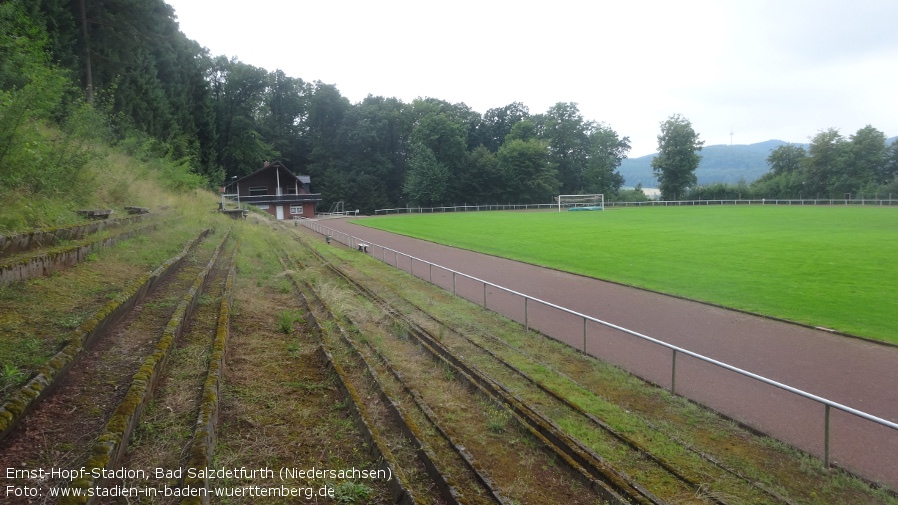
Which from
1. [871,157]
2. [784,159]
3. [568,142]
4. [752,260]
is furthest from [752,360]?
[784,159]

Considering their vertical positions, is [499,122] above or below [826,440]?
above

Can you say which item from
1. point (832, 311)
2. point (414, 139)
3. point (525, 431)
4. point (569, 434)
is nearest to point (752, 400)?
point (569, 434)

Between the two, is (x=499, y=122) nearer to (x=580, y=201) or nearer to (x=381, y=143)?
(x=381, y=143)

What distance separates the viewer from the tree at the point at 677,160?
83.1m

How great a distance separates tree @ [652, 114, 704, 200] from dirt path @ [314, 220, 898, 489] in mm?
74830

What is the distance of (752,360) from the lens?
948 centimetres

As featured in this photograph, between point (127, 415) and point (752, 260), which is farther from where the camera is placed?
point (752, 260)

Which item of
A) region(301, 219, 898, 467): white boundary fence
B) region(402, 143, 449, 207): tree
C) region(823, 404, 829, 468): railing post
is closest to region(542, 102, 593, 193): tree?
region(402, 143, 449, 207): tree

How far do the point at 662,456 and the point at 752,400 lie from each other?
2.52 metres

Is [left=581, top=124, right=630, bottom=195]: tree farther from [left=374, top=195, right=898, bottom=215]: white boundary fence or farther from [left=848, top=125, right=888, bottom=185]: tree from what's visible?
[left=848, top=125, right=888, bottom=185]: tree

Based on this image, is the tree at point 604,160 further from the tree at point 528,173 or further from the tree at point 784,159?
the tree at point 784,159

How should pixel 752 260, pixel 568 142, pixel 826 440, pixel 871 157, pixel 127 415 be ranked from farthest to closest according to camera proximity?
pixel 568 142 < pixel 871 157 < pixel 752 260 < pixel 826 440 < pixel 127 415

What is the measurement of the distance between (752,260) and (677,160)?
68460 millimetres

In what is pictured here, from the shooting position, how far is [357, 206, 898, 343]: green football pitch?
43.3 feet
